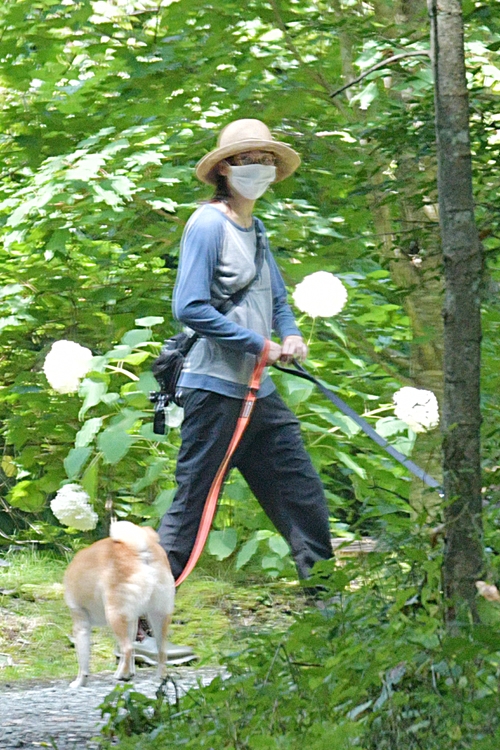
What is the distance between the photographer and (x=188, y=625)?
22.1ft

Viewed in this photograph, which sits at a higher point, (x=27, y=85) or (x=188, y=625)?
(x=27, y=85)

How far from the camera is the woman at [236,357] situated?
177 inches

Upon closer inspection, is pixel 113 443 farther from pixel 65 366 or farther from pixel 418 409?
pixel 418 409

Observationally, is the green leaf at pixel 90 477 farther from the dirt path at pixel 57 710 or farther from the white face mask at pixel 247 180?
the white face mask at pixel 247 180

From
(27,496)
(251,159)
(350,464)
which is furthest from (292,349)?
(27,496)

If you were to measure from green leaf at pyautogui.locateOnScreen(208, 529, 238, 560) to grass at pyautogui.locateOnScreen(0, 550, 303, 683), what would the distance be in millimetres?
318

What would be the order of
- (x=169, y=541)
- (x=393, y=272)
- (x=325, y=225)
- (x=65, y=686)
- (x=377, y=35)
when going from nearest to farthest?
(x=169, y=541)
(x=65, y=686)
(x=377, y=35)
(x=325, y=225)
(x=393, y=272)

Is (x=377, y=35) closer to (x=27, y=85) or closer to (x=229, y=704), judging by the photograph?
(x=27, y=85)

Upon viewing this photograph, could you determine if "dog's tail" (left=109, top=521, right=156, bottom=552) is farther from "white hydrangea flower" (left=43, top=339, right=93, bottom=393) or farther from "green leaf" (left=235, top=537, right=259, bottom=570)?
"green leaf" (left=235, top=537, right=259, bottom=570)

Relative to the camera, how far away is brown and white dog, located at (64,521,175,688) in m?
4.34

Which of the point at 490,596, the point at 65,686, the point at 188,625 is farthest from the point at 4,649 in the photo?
the point at 490,596

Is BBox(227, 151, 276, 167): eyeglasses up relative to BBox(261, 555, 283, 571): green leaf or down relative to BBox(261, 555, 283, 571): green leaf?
up

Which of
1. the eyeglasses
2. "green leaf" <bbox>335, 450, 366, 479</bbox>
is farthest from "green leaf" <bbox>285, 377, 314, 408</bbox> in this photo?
the eyeglasses

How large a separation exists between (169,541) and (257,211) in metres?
2.34
